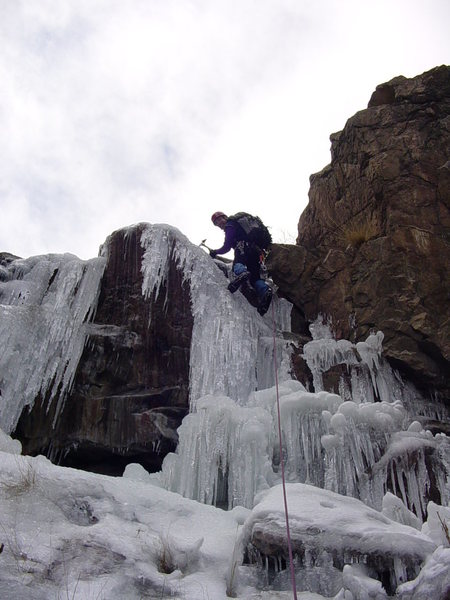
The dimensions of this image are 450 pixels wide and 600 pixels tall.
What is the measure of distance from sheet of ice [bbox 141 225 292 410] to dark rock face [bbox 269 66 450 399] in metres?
0.85

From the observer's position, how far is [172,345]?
25.5 feet

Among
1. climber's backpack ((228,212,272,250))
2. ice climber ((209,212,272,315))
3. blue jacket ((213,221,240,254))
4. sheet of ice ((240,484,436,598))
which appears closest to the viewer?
sheet of ice ((240,484,436,598))

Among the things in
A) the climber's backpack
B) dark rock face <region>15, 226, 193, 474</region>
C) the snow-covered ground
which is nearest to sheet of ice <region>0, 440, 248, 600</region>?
the snow-covered ground

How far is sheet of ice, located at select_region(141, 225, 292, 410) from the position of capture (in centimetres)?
733

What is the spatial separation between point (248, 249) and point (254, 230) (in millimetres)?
325

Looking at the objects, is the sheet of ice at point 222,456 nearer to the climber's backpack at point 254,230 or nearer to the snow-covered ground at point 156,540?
the snow-covered ground at point 156,540

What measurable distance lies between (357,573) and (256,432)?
2.50 meters

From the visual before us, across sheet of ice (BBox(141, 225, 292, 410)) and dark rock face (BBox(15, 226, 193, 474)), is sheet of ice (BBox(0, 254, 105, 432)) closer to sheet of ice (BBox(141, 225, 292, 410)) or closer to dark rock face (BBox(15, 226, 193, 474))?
dark rock face (BBox(15, 226, 193, 474))

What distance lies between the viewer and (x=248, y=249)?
8.73 meters

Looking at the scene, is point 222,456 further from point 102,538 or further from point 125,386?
point 102,538

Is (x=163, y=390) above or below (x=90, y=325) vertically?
below

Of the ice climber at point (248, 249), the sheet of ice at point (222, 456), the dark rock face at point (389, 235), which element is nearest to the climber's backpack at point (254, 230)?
the ice climber at point (248, 249)

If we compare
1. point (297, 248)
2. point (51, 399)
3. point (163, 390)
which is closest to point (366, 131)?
point (297, 248)

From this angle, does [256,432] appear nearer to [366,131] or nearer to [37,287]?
[37,287]
